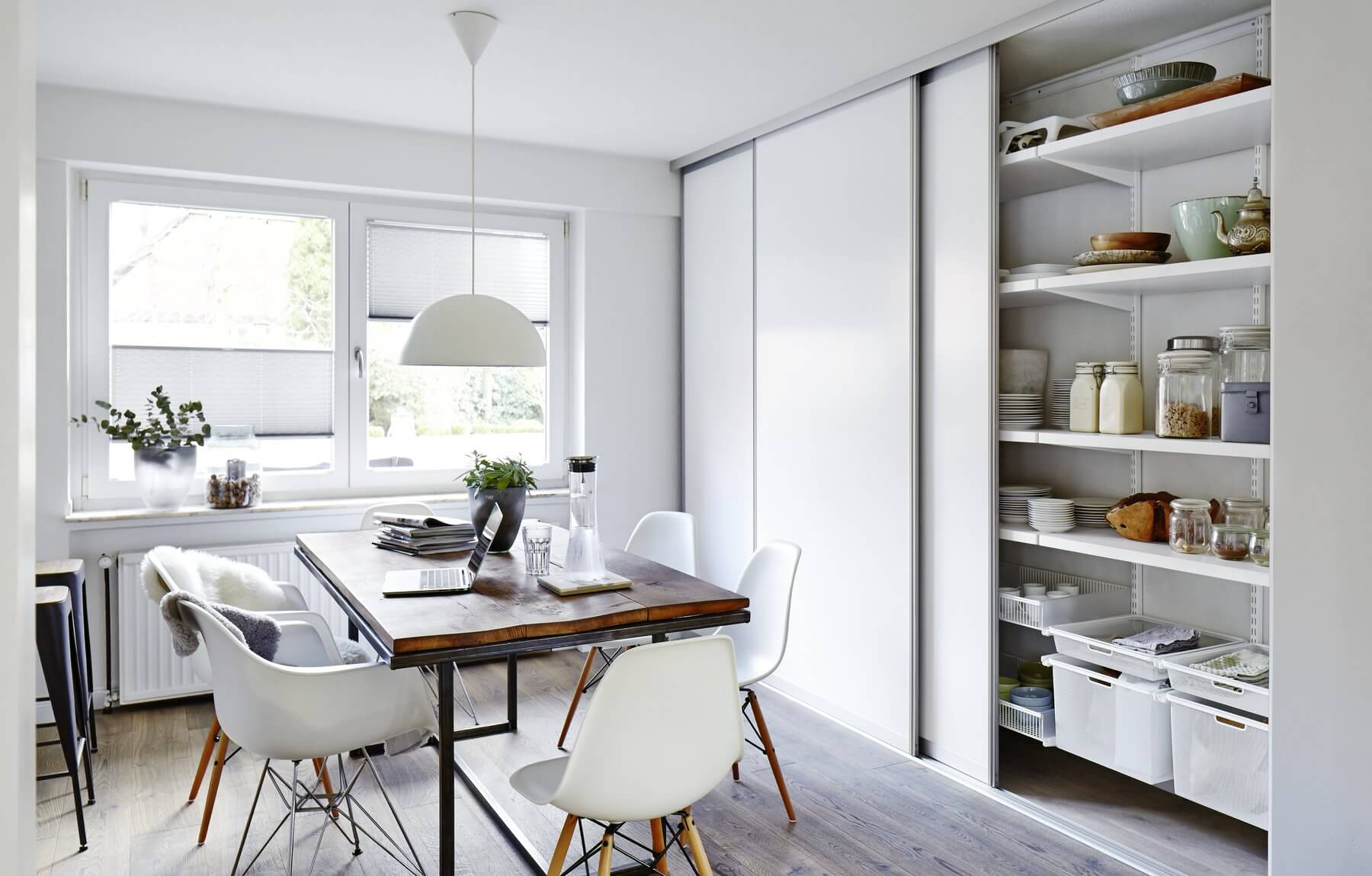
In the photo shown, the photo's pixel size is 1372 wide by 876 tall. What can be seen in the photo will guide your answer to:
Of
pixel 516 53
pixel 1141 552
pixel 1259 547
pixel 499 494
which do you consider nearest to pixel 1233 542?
pixel 1259 547

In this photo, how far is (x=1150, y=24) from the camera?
2.93 m

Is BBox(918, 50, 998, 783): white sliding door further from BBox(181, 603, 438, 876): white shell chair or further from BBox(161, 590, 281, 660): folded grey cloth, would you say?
BBox(161, 590, 281, 660): folded grey cloth

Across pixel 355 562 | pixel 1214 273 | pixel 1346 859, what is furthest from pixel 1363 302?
pixel 355 562

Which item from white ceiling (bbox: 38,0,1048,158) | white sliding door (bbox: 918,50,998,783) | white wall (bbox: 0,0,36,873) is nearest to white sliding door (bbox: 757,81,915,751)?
white sliding door (bbox: 918,50,998,783)

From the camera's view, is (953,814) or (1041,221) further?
(1041,221)

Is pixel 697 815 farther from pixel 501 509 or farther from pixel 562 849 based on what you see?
pixel 501 509

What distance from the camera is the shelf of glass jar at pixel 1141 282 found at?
8.22 ft

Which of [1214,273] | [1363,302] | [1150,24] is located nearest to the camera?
[1363,302]

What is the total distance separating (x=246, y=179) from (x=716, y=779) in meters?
3.40

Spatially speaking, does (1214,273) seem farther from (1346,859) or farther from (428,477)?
(428,477)

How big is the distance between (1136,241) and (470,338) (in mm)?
2011

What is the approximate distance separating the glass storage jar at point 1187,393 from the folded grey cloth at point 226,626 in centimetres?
254

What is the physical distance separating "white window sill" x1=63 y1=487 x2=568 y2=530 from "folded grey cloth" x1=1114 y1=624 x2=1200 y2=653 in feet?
7.82

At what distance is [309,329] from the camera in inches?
175
